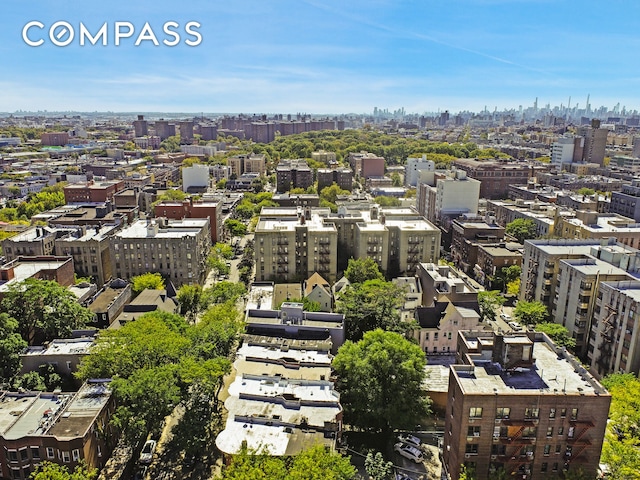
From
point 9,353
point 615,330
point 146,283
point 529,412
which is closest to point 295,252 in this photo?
point 146,283

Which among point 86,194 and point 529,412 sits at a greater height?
point 86,194

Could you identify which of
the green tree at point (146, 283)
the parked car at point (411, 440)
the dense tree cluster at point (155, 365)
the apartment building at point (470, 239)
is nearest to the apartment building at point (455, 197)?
the apartment building at point (470, 239)

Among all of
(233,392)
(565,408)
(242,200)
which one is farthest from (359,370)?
(242,200)

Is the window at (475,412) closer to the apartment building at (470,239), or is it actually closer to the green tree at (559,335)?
the green tree at (559,335)

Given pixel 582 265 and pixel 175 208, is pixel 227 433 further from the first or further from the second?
pixel 175 208

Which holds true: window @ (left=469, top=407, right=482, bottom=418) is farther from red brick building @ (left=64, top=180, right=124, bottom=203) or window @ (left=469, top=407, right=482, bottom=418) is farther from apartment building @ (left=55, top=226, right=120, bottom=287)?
red brick building @ (left=64, top=180, right=124, bottom=203)

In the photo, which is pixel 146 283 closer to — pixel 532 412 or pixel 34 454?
pixel 34 454
